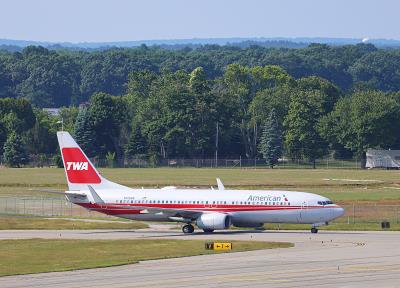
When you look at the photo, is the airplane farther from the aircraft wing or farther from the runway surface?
the runway surface

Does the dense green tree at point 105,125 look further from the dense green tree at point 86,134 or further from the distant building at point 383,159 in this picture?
the distant building at point 383,159

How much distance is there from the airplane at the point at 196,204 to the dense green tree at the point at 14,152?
103881 mm

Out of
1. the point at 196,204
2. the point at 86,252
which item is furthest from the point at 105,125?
the point at 86,252

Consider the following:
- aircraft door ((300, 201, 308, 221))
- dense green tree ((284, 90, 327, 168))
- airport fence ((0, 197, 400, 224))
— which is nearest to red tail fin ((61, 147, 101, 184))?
airport fence ((0, 197, 400, 224))

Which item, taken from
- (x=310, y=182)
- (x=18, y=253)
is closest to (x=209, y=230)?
(x=18, y=253)

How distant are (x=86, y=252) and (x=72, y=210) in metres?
33.2

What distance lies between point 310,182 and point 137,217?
59.7 metres

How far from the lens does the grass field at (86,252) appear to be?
60.0m

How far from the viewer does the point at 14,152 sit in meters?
185

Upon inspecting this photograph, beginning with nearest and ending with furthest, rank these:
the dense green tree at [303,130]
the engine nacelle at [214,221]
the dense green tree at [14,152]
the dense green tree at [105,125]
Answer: the engine nacelle at [214,221]
the dense green tree at [14,152]
the dense green tree at [303,130]
the dense green tree at [105,125]

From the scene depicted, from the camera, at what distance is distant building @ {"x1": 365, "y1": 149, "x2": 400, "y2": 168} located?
17825cm

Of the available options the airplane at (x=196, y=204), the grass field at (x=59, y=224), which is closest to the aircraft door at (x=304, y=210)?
the airplane at (x=196, y=204)

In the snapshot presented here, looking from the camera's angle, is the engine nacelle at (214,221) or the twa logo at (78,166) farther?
the twa logo at (78,166)

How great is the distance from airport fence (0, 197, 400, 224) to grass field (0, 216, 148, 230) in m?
5.45
